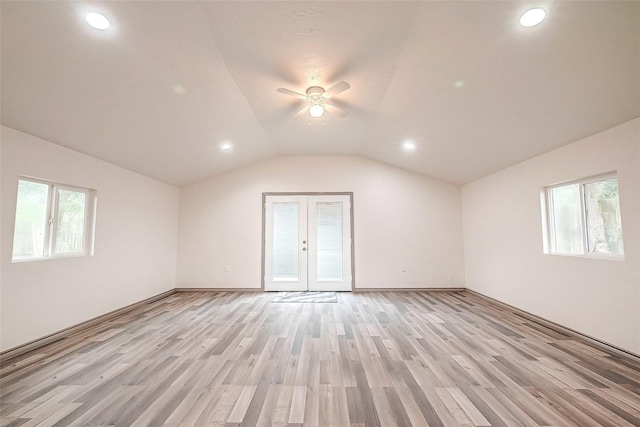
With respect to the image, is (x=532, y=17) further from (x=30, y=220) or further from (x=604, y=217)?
(x=30, y=220)

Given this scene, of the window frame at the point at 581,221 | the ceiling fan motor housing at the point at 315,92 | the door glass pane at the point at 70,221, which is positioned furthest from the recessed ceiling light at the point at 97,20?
the window frame at the point at 581,221

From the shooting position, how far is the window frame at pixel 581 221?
287 centimetres

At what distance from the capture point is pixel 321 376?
2250mm

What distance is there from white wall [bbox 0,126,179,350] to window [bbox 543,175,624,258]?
19.8 feet

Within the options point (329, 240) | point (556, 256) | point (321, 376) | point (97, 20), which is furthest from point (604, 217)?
point (97, 20)

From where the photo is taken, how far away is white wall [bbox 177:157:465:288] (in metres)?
5.58

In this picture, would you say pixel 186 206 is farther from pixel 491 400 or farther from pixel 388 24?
pixel 491 400

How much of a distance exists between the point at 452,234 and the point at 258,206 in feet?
13.5

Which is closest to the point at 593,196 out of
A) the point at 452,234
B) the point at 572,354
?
the point at 572,354

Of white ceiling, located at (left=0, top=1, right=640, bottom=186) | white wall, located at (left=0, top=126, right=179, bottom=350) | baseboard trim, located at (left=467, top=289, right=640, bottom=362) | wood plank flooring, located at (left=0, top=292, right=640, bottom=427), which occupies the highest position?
white ceiling, located at (left=0, top=1, right=640, bottom=186)

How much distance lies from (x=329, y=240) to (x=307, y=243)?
467mm

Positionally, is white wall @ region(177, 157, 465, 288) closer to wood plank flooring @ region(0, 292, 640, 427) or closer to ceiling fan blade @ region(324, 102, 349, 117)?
wood plank flooring @ region(0, 292, 640, 427)

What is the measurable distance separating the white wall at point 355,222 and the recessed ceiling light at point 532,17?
3822mm

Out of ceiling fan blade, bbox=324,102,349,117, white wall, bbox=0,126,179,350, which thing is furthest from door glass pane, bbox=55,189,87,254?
ceiling fan blade, bbox=324,102,349,117
